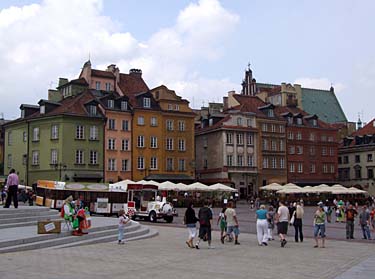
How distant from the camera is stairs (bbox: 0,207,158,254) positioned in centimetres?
1770

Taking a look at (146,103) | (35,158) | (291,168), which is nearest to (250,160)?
(291,168)

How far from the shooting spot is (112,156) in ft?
204

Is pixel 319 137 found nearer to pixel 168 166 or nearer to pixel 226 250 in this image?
pixel 168 166

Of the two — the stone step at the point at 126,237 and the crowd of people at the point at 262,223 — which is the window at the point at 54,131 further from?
the crowd of people at the point at 262,223


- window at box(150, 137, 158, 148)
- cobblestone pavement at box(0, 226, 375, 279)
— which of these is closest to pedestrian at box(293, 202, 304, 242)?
cobblestone pavement at box(0, 226, 375, 279)

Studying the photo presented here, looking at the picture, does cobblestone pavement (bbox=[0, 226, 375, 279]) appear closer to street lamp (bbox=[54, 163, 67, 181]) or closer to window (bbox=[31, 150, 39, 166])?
street lamp (bbox=[54, 163, 67, 181])

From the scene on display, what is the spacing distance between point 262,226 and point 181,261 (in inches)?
259

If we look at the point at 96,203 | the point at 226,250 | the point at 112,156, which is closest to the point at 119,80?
the point at 112,156

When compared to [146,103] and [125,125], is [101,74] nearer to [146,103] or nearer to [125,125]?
[146,103]

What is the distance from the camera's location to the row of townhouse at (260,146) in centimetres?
6956

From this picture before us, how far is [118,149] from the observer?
205ft

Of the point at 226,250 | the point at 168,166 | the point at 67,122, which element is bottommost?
the point at 226,250

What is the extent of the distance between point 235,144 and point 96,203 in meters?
30.1

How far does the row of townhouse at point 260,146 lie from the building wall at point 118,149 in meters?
11.7
